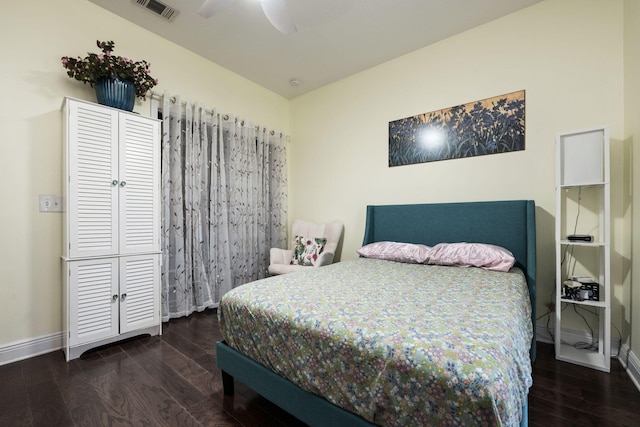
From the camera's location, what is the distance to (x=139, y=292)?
2.39 meters

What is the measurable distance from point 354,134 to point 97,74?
263 cm

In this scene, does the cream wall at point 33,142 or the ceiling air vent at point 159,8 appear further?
the ceiling air vent at point 159,8

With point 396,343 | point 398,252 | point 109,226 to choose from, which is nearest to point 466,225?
point 398,252

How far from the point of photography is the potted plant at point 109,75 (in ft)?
7.05

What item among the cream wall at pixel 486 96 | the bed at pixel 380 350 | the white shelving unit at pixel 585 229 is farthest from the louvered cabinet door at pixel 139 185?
the white shelving unit at pixel 585 229

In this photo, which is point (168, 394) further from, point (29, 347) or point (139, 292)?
point (29, 347)

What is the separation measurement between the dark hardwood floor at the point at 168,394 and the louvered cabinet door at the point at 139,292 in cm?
28

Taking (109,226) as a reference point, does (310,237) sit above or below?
below

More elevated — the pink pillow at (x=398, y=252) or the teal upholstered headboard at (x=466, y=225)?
the teal upholstered headboard at (x=466, y=225)

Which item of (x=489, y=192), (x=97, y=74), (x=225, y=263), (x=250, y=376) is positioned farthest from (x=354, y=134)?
(x=250, y=376)

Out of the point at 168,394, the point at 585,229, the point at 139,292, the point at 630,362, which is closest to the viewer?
the point at 168,394

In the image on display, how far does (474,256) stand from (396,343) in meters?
1.62

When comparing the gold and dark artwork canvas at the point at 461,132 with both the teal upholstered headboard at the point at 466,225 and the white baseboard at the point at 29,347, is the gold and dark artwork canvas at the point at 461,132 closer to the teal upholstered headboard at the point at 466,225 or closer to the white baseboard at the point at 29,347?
the teal upholstered headboard at the point at 466,225

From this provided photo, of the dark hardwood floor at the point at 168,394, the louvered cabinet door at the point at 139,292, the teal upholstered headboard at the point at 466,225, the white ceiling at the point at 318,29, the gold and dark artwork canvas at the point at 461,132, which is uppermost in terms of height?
the white ceiling at the point at 318,29
